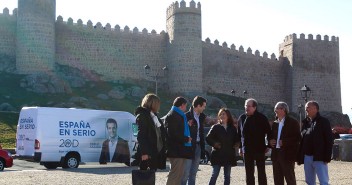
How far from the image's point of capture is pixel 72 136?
1551 centimetres

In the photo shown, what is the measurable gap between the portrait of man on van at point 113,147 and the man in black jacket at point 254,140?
8.25m

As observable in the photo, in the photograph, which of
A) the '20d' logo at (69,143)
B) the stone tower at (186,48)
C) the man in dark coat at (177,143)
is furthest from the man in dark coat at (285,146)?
the stone tower at (186,48)

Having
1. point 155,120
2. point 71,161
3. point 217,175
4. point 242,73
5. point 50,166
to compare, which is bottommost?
point 50,166

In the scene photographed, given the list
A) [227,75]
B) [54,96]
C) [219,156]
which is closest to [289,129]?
[219,156]

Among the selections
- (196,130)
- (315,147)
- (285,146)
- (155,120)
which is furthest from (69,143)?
(315,147)

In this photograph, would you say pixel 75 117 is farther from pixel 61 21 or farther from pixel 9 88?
pixel 61 21

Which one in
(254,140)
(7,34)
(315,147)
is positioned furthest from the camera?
(7,34)

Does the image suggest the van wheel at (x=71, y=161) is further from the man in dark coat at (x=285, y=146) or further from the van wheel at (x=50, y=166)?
the man in dark coat at (x=285, y=146)

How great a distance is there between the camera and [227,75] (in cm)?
4906

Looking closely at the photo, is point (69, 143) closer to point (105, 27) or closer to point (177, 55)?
point (177, 55)

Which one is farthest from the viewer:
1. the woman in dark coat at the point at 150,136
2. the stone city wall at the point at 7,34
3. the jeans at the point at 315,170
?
the stone city wall at the point at 7,34

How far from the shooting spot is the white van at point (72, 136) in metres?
14.8

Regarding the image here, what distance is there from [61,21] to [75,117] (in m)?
29.9

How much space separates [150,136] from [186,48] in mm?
37207
